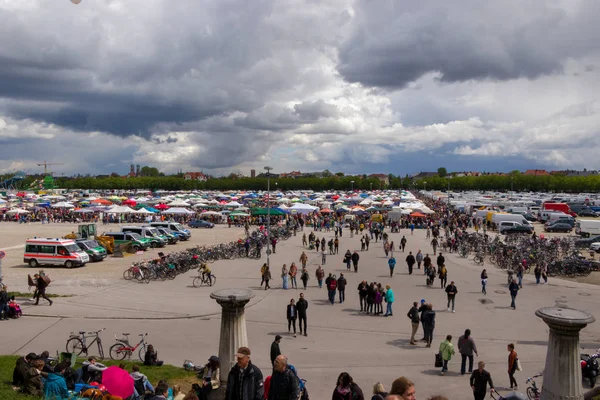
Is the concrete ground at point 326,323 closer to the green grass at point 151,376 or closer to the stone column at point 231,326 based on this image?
the green grass at point 151,376

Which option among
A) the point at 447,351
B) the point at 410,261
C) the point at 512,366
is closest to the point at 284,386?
the point at 447,351

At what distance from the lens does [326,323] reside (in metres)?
15.8

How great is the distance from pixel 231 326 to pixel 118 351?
495cm

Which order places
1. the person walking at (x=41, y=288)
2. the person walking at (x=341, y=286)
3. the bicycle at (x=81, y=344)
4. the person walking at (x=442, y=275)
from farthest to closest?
the person walking at (x=442, y=275) < the person walking at (x=341, y=286) < the person walking at (x=41, y=288) < the bicycle at (x=81, y=344)

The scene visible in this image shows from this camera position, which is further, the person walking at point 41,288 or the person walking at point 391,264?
the person walking at point 391,264

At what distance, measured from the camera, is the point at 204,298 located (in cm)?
1928

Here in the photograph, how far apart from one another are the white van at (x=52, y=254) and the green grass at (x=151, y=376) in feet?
56.0

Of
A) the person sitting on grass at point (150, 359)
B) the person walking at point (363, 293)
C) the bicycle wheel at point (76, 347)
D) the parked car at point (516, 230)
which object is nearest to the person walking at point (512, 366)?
the person walking at point (363, 293)

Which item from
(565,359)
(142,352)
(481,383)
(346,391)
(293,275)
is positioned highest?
(565,359)

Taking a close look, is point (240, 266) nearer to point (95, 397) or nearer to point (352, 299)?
point (352, 299)

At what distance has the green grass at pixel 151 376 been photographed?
8.80 meters

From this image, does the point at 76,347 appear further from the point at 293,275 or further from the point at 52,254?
the point at 52,254

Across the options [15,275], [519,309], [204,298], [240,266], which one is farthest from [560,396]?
[15,275]

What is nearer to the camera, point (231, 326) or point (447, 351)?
point (231, 326)
